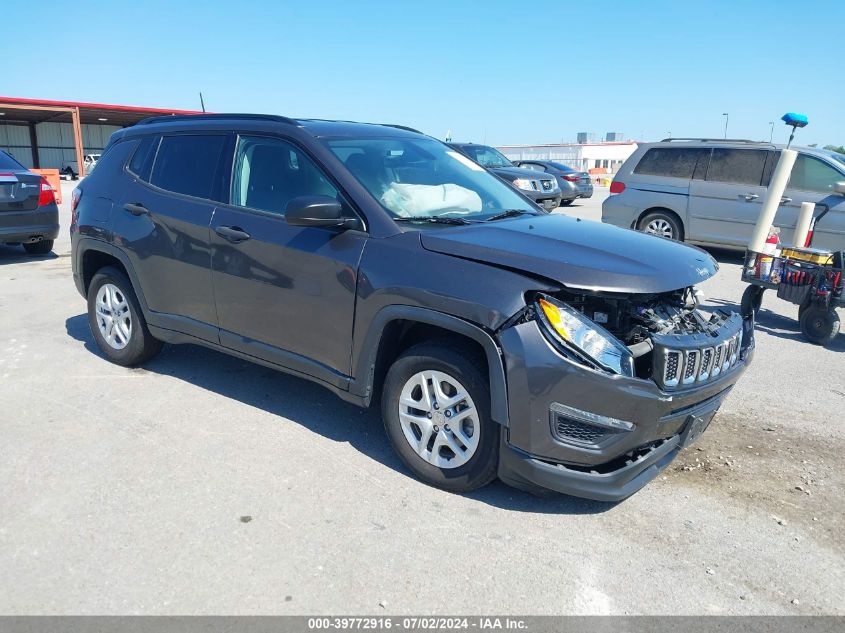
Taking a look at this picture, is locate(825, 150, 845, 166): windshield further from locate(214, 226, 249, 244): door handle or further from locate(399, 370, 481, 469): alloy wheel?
locate(214, 226, 249, 244): door handle

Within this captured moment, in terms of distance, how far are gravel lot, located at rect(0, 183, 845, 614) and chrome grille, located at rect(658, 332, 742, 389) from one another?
70cm

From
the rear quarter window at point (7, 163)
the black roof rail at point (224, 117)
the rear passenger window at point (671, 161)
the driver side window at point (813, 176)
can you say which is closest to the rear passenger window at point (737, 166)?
the rear passenger window at point (671, 161)

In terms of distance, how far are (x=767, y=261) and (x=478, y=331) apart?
15.3ft

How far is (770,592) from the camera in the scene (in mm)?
2842

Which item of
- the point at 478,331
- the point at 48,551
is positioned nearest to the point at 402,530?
the point at 478,331

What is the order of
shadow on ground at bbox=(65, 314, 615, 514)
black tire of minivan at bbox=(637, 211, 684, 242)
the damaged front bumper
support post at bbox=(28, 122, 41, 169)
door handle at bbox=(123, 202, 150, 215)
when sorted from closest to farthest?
the damaged front bumper, shadow on ground at bbox=(65, 314, 615, 514), door handle at bbox=(123, 202, 150, 215), black tire of minivan at bbox=(637, 211, 684, 242), support post at bbox=(28, 122, 41, 169)

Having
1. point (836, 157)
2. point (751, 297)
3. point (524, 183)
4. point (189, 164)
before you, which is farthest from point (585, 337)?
point (524, 183)

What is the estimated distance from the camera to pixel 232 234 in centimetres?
423

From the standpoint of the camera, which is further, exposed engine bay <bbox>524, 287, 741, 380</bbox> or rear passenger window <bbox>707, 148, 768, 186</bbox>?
rear passenger window <bbox>707, 148, 768, 186</bbox>

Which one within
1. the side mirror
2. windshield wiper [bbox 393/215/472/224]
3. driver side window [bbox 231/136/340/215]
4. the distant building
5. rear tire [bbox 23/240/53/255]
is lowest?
rear tire [bbox 23/240/53/255]

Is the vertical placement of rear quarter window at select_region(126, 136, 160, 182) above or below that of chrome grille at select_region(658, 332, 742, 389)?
above

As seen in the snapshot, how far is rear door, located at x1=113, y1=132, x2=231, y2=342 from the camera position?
4.49 m

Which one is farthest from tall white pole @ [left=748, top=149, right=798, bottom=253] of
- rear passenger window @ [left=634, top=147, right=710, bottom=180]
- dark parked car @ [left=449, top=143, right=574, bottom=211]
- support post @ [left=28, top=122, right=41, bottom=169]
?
support post @ [left=28, top=122, right=41, bottom=169]

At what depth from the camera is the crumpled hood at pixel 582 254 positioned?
3.14 metres
